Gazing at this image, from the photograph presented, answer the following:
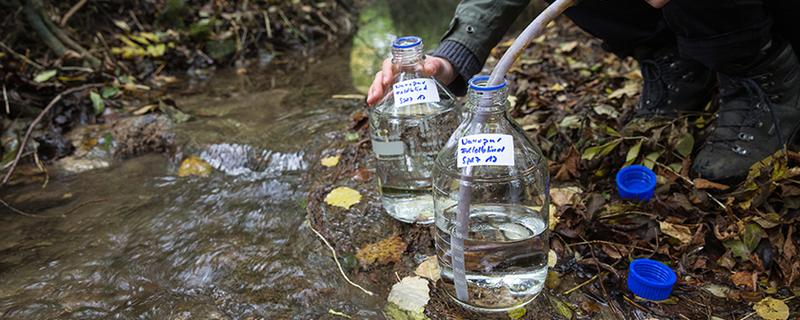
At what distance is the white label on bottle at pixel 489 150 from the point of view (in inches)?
50.0

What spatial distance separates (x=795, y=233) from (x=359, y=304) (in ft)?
4.50

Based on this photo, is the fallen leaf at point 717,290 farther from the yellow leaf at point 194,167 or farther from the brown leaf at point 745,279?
the yellow leaf at point 194,167

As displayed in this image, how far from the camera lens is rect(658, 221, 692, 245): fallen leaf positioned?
1668mm

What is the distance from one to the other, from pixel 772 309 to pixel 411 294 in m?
1.00

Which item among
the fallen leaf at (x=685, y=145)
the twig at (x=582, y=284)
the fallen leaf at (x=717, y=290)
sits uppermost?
the fallen leaf at (x=685, y=145)

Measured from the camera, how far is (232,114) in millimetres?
3088

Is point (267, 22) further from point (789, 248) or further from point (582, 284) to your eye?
point (789, 248)

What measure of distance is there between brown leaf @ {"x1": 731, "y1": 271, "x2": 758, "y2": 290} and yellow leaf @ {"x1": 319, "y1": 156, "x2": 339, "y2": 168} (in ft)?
5.15

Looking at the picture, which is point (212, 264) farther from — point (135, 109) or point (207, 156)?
point (135, 109)

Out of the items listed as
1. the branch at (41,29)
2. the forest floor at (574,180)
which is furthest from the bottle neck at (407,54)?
the branch at (41,29)

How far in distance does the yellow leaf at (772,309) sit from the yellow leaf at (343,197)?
4.34ft

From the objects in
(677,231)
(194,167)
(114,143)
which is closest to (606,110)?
(677,231)

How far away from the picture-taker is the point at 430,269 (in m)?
1.65

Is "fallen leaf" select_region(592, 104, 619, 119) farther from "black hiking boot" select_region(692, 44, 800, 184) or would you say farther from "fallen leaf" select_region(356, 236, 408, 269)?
"fallen leaf" select_region(356, 236, 408, 269)
